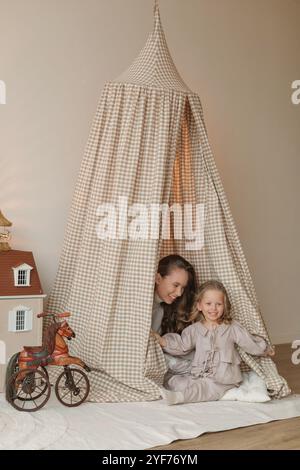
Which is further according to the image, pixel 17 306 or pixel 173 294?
pixel 173 294

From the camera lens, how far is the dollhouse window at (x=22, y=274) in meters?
2.85

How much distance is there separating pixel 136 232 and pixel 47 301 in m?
0.62

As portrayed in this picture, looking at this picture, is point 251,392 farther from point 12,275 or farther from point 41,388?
point 12,275

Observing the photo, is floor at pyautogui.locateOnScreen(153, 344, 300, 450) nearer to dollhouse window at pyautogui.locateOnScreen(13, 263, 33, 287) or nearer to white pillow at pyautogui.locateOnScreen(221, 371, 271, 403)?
white pillow at pyautogui.locateOnScreen(221, 371, 271, 403)

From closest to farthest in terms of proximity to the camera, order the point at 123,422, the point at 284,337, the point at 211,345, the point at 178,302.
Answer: the point at 123,422, the point at 211,345, the point at 178,302, the point at 284,337

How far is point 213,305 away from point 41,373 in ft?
2.84

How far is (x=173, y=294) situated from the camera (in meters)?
3.13

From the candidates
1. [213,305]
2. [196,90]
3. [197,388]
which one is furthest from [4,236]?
[196,90]

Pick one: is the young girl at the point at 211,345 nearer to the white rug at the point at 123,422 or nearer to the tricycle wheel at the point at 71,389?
the white rug at the point at 123,422

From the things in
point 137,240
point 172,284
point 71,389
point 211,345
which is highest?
point 137,240

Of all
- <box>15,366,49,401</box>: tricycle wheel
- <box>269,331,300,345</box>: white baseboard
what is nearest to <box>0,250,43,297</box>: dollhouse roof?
<box>15,366,49,401</box>: tricycle wheel

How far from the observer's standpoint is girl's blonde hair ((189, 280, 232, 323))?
300cm

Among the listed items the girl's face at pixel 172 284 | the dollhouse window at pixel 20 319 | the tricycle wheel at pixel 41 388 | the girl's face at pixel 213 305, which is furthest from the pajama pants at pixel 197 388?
the dollhouse window at pixel 20 319

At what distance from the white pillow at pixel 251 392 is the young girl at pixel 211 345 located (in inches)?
1.4
